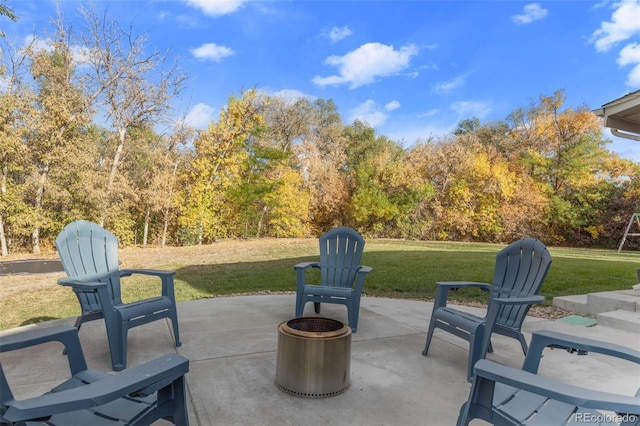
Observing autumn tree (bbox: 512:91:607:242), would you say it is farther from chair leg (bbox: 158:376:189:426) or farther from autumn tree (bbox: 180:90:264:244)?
chair leg (bbox: 158:376:189:426)

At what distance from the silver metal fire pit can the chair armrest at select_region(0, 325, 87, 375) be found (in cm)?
98

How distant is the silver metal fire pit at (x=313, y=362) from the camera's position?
202 centimetres

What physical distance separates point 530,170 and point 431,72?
619cm

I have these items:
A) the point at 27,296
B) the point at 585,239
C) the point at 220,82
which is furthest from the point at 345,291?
the point at 585,239

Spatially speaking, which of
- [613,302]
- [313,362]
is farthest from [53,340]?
[613,302]

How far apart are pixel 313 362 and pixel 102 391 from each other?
3.83 feet

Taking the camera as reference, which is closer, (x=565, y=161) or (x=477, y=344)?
(x=477, y=344)

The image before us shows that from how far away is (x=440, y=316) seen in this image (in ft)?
8.82

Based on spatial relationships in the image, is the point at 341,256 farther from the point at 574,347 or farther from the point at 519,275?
the point at 574,347

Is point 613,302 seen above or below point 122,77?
below

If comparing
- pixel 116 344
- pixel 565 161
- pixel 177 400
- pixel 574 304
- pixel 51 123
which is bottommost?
pixel 574 304

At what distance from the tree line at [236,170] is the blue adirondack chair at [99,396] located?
11.0 m

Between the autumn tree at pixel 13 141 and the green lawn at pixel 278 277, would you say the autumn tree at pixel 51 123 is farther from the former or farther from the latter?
the green lawn at pixel 278 277

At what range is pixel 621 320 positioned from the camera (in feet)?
11.9
